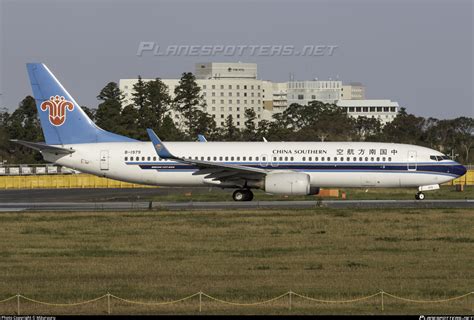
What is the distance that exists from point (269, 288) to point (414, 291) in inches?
153

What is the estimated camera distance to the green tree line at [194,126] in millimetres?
131500

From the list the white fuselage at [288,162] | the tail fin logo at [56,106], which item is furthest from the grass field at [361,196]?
the tail fin logo at [56,106]

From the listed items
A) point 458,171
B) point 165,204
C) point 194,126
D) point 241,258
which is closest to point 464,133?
point 194,126

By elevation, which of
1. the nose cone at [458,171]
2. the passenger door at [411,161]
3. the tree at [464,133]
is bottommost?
the nose cone at [458,171]

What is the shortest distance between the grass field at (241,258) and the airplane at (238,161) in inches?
268

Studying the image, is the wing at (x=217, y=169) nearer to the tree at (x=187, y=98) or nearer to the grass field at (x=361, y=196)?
the grass field at (x=361, y=196)

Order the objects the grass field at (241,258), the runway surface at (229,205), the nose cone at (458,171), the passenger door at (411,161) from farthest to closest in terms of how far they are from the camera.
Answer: the nose cone at (458,171), the passenger door at (411,161), the runway surface at (229,205), the grass field at (241,258)

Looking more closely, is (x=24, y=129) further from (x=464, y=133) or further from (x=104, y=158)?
(x=104, y=158)

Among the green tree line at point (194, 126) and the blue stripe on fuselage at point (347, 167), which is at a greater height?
the green tree line at point (194, 126)

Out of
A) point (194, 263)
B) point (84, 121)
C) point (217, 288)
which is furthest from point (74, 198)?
point (217, 288)

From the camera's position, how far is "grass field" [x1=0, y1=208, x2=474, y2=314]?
23041 millimetres

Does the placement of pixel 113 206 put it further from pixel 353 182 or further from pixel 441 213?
pixel 441 213

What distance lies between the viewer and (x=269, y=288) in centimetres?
2441

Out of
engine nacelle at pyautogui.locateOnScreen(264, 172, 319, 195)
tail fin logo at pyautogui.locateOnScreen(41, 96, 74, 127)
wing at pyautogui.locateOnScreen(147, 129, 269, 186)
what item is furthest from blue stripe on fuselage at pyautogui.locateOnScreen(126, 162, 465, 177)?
tail fin logo at pyautogui.locateOnScreen(41, 96, 74, 127)
